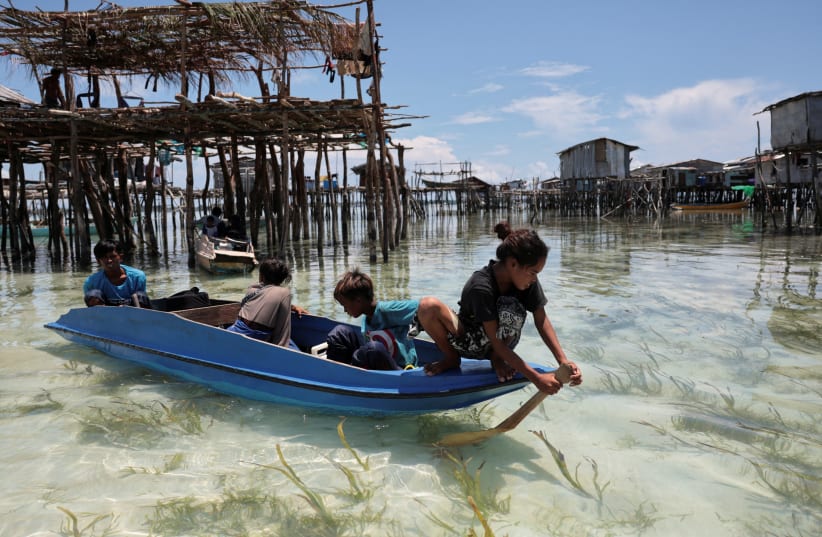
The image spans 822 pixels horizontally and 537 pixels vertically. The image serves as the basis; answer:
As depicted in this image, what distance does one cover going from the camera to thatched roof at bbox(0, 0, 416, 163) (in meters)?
11.4

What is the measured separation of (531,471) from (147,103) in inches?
464

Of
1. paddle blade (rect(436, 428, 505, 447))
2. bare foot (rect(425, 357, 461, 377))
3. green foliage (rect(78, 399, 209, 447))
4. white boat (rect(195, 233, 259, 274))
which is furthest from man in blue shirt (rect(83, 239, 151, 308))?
white boat (rect(195, 233, 259, 274))

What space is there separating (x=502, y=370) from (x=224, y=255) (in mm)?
9531

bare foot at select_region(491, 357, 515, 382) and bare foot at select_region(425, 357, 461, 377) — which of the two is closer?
bare foot at select_region(491, 357, 515, 382)

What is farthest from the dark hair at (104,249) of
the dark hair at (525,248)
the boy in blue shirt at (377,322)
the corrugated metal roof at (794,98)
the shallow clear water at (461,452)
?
the corrugated metal roof at (794,98)

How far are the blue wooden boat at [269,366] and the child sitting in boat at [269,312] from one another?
23cm

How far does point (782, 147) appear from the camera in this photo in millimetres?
19312

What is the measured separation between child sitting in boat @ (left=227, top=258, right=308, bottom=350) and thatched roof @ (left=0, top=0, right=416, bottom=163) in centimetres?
Result: 746

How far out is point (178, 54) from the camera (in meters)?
13.3

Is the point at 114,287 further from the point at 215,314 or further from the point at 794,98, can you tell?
the point at 794,98

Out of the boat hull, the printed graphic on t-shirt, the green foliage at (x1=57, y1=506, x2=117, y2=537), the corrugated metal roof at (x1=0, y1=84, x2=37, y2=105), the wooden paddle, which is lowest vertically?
the green foliage at (x1=57, y1=506, x2=117, y2=537)

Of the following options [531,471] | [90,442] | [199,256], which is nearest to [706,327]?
[531,471]

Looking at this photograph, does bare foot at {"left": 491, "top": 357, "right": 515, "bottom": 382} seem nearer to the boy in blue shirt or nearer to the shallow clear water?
the shallow clear water

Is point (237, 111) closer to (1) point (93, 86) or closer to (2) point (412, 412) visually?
(1) point (93, 86)
